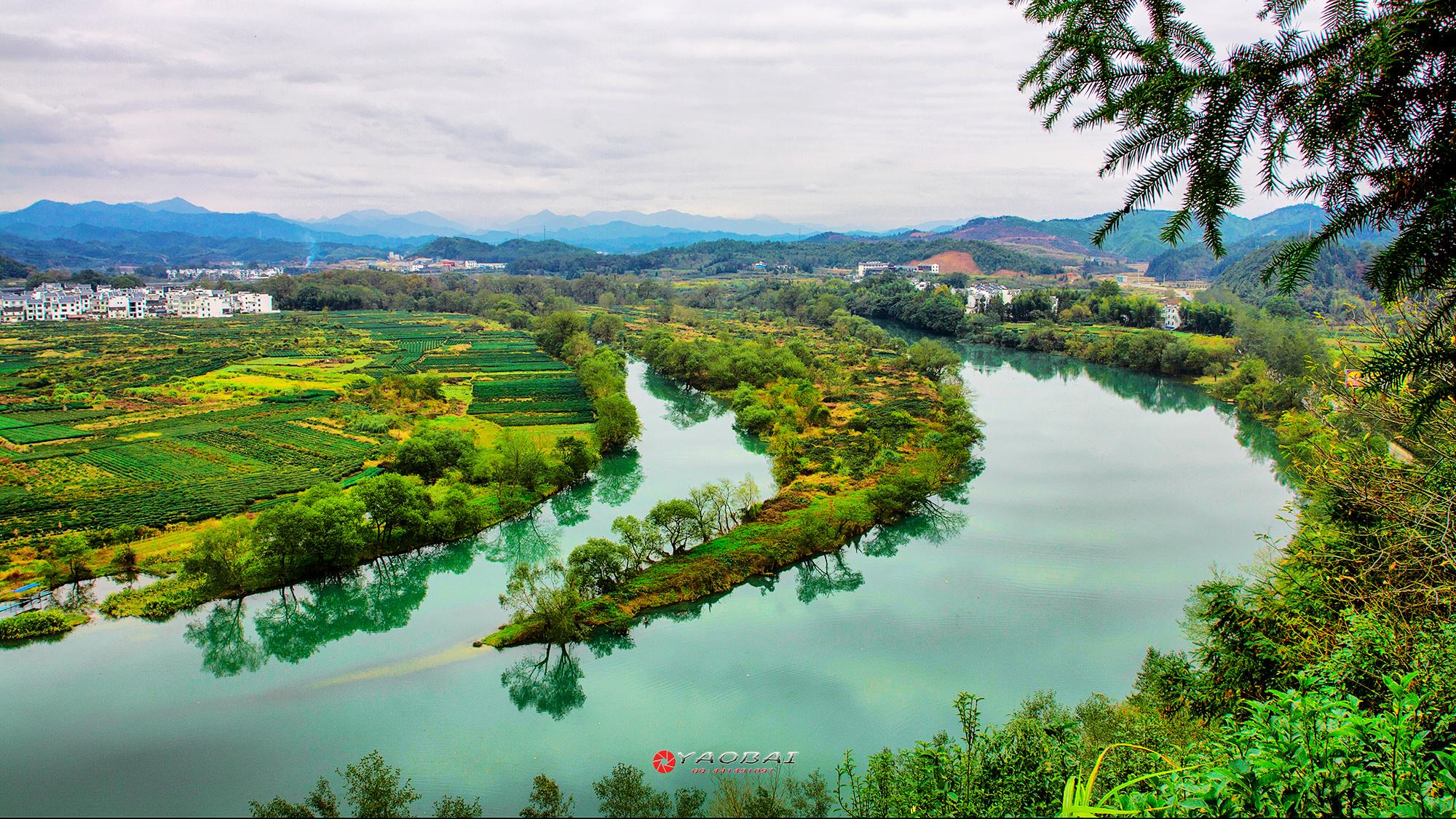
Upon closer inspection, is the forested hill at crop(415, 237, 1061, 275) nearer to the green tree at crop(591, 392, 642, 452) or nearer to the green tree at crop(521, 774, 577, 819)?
the green tree at crop(591, 392, 642, 452)

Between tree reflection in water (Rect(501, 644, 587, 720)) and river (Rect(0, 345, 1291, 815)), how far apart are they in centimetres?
2

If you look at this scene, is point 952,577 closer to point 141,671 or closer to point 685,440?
point 685,440

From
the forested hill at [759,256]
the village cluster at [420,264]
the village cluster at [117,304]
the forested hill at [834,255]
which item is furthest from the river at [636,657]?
the village cluster at [420,264]

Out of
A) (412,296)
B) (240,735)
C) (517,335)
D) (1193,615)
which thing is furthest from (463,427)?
(412,296)

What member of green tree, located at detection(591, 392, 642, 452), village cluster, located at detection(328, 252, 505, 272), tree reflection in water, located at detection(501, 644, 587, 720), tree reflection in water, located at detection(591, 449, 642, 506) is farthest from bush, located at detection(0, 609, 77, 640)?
village cluster, located at detection(328, 252, 505, 272)

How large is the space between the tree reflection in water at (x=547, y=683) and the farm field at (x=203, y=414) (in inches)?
264

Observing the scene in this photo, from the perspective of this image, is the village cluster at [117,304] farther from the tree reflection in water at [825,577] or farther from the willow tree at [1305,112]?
the willow tree at [1305,112]

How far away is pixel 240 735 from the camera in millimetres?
7172

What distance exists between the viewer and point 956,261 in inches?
2564

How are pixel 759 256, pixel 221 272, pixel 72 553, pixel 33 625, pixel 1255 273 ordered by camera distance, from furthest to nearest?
pixel 759 256
pixel 221 272
pixel 1255 273
pixel 72 553
pixel 33 625

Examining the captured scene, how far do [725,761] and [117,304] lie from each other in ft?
147

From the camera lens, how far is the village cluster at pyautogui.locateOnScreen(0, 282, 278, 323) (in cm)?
3556

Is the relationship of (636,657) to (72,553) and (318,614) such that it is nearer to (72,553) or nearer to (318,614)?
(318,614)

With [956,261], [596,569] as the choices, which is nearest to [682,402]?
[596,569]
